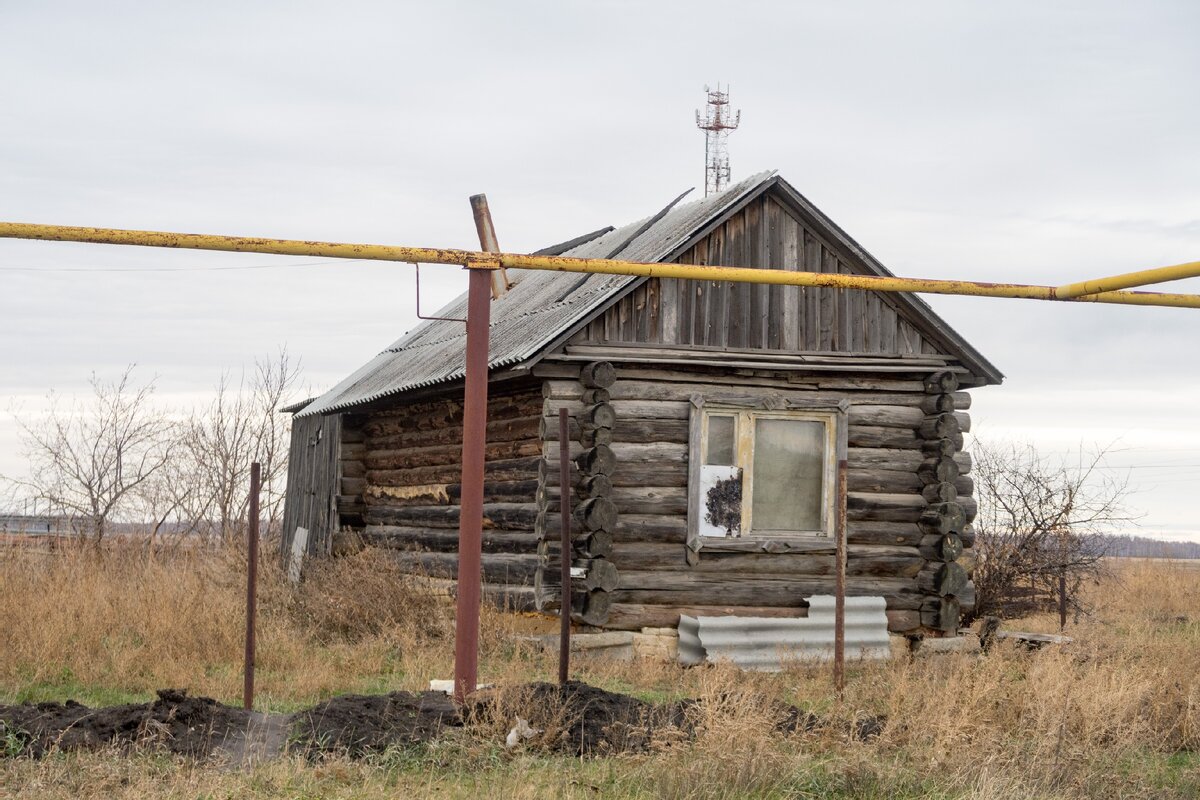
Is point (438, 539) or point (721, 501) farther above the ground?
point (721, 501)

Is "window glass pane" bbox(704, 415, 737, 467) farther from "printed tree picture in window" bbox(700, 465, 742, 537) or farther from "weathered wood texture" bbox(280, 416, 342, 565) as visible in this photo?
"weathered wood texture" bbox(280, 416, 342, 565)

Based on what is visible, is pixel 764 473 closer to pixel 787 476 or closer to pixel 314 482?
pixel 787 476

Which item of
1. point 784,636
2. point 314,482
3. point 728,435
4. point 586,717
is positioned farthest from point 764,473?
point 314,482

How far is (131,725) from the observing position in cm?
778

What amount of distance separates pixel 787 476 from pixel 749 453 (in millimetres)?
523

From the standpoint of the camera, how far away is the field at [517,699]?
6.85 m

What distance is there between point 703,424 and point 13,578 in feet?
24.3

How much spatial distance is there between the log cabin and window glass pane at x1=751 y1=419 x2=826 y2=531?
2 centimetres

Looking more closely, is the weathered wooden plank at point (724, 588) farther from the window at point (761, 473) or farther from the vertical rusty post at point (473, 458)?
the vertical rusty post at point (473, 458)

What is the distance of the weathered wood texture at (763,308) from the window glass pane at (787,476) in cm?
90

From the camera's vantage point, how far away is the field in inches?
270

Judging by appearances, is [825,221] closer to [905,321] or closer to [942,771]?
[905,321]

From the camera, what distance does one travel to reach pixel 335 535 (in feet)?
56.6

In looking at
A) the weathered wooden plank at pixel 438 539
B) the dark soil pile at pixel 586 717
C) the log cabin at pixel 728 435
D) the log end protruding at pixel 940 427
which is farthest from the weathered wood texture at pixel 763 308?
the dark soil pile at pixel 586 717
